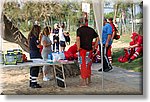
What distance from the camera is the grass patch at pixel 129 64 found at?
5.55m

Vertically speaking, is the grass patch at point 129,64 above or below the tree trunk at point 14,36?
below

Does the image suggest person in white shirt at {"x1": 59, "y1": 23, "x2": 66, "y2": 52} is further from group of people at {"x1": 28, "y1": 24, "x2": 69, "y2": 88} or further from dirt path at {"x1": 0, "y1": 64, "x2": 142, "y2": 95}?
dirt path at {"x1": 0, "y1": 64, "x2": 142, "y2": 95}

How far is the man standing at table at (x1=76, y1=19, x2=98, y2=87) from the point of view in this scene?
557cm

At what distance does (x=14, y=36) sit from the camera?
5.58 meters

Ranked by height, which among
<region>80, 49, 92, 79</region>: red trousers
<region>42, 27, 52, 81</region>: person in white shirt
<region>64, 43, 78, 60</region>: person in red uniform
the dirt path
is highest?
<region>42, 27, 52, 81</region>: person in white shirt

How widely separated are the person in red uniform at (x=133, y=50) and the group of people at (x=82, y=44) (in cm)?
4

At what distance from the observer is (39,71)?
221 inches

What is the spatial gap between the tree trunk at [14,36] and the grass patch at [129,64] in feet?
3.55

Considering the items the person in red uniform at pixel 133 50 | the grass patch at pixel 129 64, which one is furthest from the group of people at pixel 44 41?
the person in red uniform at pixel 133 50

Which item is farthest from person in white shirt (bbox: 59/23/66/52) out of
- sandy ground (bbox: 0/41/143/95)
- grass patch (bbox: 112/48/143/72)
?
grass patch (bbox: 112/48/143/72)

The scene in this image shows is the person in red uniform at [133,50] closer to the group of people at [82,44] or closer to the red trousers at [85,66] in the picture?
the group of people at [82,44]

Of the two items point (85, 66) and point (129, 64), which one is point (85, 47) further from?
point (129, 64)

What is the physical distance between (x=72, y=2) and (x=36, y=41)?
25.6 inches

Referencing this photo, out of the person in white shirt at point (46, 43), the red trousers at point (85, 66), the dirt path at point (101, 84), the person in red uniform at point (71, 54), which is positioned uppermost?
the person in white shirt at point (46, 43)
